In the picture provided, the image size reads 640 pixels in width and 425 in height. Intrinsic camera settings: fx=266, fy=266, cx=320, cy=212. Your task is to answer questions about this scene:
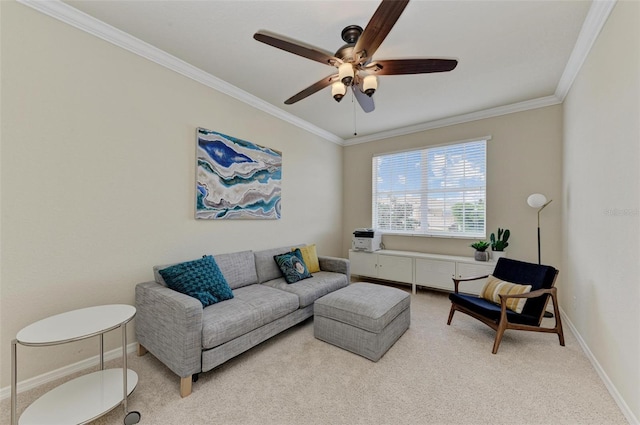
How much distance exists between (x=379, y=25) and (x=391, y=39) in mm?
911

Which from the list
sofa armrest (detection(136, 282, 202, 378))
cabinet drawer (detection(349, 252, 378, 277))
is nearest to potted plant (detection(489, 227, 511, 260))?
cabinet drawer (detection(349, 252, 378, 277))

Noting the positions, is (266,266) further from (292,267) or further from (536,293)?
(536,293)

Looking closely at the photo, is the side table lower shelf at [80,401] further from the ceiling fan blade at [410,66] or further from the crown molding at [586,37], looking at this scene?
the crown molding at [586,37]

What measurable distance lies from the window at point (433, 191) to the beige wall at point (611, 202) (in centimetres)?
124

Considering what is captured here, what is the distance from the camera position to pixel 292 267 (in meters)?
3.20

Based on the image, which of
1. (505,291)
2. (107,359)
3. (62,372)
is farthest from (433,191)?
(62,372)

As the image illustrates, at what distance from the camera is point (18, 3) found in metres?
1.81

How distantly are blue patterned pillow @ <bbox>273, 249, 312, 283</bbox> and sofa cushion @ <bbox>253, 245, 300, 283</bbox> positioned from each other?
7cm

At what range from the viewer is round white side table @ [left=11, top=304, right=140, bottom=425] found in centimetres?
138

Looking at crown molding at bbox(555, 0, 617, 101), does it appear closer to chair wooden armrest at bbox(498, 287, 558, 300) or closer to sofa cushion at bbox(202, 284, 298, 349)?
chair wooden armrest at bbox(498, 287, 558, 300)

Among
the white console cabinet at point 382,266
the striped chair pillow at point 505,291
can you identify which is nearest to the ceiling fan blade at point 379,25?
the striped chair pillow at point 505,291

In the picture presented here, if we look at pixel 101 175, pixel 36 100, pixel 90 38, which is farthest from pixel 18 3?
pixel 101 175

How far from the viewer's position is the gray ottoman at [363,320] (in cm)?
226

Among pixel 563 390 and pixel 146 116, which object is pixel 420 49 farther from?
pixel 563 390
